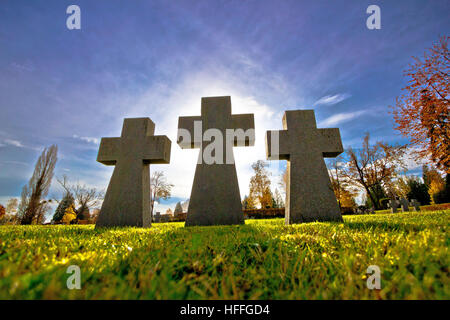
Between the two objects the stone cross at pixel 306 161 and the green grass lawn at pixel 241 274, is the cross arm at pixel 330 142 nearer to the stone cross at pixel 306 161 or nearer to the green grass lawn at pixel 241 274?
the stone cross at pixel 306 161

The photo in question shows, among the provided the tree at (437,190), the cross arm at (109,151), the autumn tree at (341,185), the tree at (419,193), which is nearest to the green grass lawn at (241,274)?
the cross arm at (109,151)

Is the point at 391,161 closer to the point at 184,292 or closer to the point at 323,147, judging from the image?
the point at 323,147

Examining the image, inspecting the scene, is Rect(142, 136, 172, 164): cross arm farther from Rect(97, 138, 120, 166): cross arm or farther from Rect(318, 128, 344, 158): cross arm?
Rect(318, 128, 344, 158): cross arm

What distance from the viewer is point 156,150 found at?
19.8ft

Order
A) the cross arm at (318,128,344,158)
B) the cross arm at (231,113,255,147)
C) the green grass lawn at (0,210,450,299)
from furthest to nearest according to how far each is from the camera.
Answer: the cross arm at (231,113,255,147), the cross arm at (318,128,344,158), the green grass lawn at (0,210,450,299)

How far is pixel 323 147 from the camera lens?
5.62m

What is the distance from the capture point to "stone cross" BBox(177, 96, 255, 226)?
5.42 m

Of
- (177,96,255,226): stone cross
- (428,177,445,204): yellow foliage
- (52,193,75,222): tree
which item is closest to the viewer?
(177,96,255,226): stone cross

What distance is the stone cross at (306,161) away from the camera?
16.9ft

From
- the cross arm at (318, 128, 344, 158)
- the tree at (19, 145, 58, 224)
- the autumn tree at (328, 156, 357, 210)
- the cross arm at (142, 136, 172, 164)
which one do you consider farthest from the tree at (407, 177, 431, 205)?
the tree at (19, 145, 58, 224)

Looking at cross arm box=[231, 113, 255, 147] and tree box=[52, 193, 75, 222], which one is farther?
tree box=[52, 193, 75, 222]

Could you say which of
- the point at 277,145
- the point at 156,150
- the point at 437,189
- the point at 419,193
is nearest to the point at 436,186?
the point at 437,189
